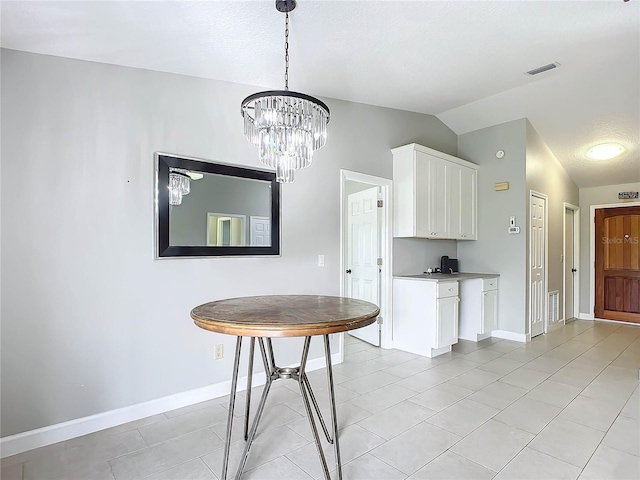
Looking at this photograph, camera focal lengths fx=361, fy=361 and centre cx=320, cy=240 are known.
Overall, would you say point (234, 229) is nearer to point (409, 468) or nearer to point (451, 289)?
point (409, 468)

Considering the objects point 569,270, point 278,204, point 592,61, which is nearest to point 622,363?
point 569,270

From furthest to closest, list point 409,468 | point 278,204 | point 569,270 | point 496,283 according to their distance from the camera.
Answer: point 569,270, point 496,283, point 278,204, point 409,468

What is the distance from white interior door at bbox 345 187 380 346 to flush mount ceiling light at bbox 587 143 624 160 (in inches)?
124

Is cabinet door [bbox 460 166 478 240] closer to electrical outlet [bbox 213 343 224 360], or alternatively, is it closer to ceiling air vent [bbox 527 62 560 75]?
ceiling air vent [bbox 527 62 560 75]

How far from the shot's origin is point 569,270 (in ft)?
19.4

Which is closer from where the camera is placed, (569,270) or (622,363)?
Answer: (622,363)

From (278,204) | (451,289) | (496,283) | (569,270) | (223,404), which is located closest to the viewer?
(223,404)

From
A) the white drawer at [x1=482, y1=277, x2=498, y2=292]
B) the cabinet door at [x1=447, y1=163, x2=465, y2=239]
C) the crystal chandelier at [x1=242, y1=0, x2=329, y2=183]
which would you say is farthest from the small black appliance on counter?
the crystal chandelier at [x1=242, y1=0, x2=329, y2=183]

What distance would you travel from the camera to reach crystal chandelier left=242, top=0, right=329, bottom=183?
1.90 metres

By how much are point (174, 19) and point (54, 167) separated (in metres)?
1.15

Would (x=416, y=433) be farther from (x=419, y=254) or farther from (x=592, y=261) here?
(x=592, y=261)

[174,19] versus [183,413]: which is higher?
[174,19]

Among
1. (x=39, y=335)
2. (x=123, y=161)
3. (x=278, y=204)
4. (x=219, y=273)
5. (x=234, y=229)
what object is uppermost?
(x=123, y=161)

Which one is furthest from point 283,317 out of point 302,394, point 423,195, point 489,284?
point 489,284
